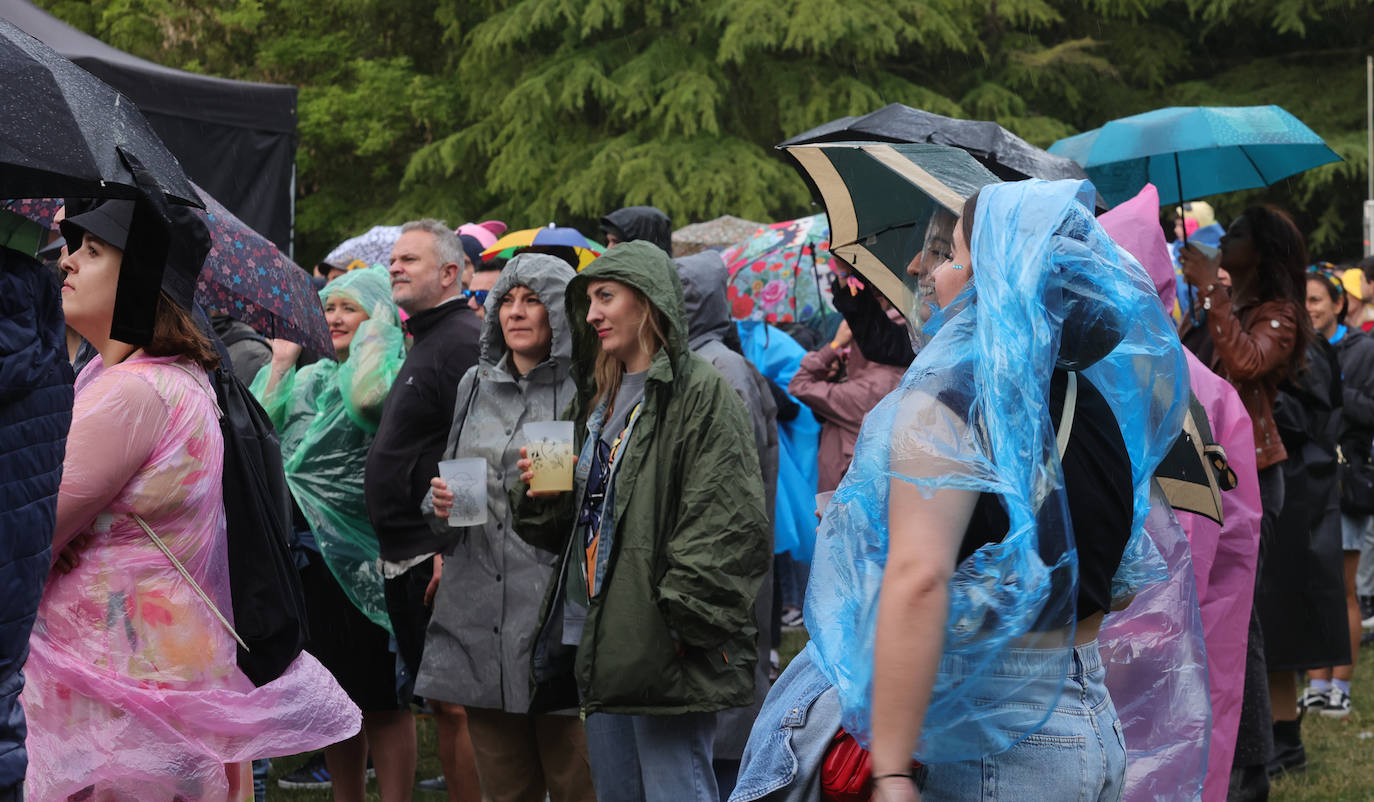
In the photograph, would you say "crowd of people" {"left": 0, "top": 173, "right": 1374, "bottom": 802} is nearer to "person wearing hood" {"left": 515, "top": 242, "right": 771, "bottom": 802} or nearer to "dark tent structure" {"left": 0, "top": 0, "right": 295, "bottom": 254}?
"person wearing hood" {"left": 515, "top": 242, "right": 771, "bottom": 802}

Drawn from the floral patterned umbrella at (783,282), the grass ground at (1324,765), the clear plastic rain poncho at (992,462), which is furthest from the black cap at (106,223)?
the floral patterned umbrella at (783,282)

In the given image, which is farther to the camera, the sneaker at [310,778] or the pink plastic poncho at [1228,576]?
the sneaker at [310,778]

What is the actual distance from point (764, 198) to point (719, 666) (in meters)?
15.2

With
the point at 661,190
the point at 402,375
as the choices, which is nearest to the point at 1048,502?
the point at 402,375

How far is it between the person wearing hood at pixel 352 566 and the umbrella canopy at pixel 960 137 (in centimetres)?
191

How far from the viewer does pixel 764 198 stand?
62.9 ft

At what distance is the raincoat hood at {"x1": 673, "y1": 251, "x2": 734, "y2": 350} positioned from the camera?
5.98 metres

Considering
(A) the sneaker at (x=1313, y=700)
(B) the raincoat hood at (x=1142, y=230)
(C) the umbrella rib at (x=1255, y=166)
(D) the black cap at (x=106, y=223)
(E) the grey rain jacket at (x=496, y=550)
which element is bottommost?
(A) the sneaker at (x=1313, y=700)

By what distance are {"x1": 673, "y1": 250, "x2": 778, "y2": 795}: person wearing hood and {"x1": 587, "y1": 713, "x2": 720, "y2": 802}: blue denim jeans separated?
1.07m

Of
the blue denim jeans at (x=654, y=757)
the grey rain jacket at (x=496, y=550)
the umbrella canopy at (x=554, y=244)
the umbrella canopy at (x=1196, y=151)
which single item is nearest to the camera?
the blue denim jeans at (x=654, y=757)

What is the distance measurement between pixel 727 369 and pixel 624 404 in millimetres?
1241

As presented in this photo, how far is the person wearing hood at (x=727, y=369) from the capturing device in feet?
18.8

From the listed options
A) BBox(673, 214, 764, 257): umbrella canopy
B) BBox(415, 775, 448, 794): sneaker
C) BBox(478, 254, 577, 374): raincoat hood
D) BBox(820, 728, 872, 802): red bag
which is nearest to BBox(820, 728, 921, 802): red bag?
BBox(820, 728, 872, 802): red bag

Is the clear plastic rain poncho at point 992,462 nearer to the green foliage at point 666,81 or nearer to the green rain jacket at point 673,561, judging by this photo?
the green rain jacket at point 673,561
